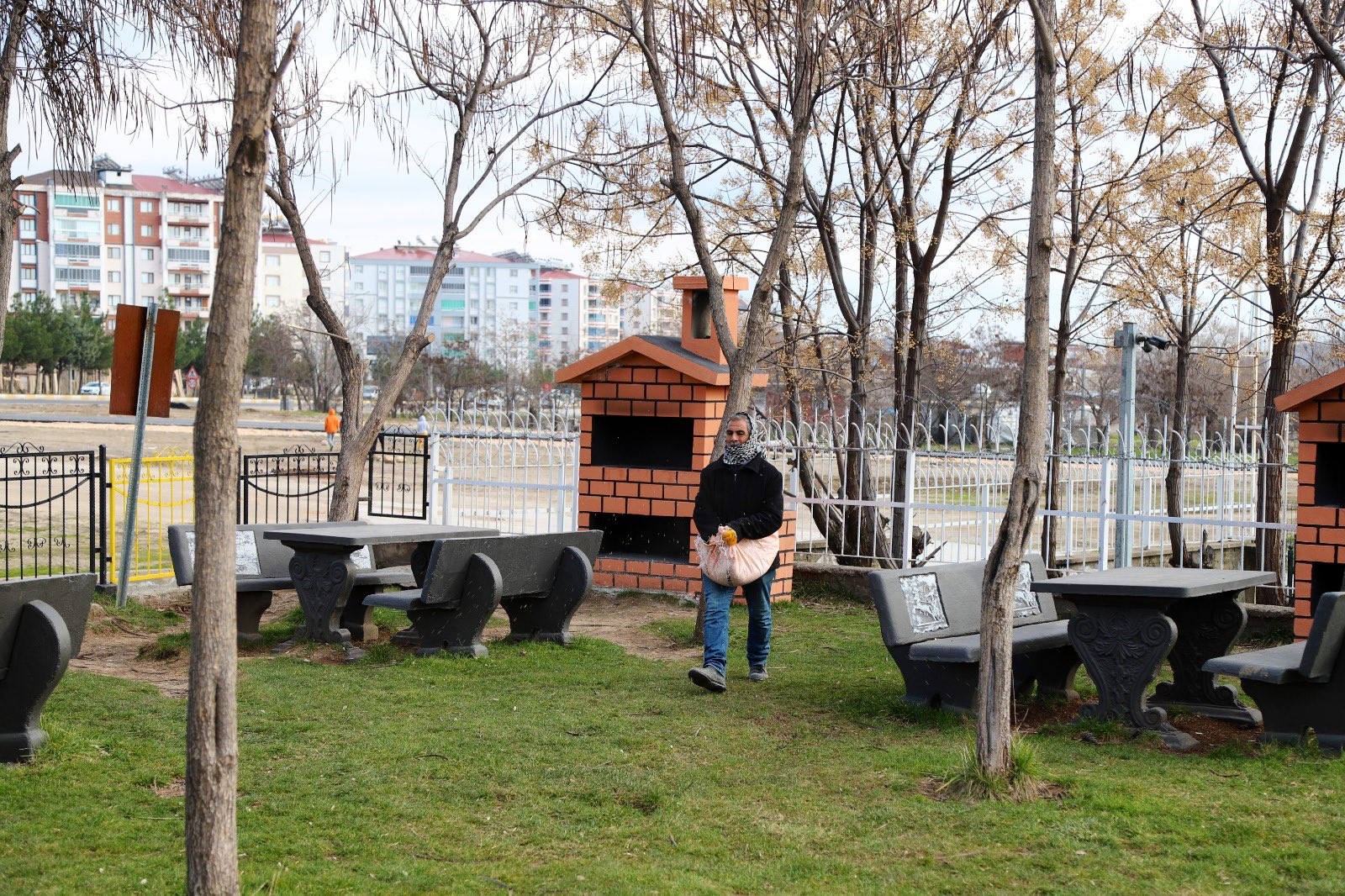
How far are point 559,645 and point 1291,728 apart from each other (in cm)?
460

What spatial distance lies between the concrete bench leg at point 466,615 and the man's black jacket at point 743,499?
1.42 metres

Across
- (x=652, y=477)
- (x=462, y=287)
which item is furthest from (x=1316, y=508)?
(x=462, y=287)

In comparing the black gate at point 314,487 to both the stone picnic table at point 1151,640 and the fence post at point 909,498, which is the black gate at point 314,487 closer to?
the stone picnic table at point 1151,640

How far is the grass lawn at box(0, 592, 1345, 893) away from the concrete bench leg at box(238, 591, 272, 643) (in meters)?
1.55

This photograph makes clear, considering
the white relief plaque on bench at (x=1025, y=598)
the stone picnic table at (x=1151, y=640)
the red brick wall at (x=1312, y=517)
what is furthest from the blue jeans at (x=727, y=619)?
the red brick wall at (x=1312, y=517)

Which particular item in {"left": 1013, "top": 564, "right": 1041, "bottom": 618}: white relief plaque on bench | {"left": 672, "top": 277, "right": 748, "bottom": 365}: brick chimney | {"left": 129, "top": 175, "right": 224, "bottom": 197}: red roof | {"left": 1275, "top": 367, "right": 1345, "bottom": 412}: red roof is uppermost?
{"left": 129, "top": 175, "right": 224, "bottom": 197}: red roof

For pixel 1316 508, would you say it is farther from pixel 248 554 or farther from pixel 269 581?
pixel 248 554

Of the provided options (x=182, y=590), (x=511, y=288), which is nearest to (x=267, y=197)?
(x=182, y=590)

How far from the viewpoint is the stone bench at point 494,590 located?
26.6ft

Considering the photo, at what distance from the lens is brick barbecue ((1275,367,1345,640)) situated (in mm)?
8430

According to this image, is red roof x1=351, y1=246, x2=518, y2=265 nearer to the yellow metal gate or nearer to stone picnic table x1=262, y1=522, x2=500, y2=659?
the yellow metal gate

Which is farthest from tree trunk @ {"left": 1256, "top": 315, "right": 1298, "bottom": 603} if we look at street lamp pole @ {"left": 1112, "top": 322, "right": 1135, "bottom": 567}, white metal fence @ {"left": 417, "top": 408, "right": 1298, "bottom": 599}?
street lamp pole @ {"left": 1112, "top": 322, "right": 1135, "bottom": 567}

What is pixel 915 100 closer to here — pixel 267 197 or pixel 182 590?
pixel 267 197

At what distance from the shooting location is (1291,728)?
5.96 meters
